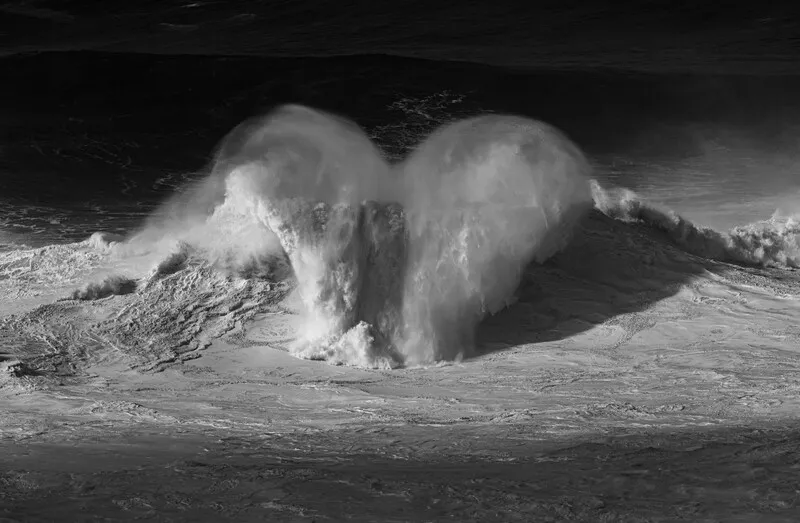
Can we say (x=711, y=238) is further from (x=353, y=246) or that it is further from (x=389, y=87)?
(x=389, y=87)

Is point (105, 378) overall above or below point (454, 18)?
below

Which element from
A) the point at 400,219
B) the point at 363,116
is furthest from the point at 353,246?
the point at 363,116

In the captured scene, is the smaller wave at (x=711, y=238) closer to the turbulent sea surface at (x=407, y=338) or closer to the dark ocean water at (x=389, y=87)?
the turbulent sea surface at (x=407, y=338)

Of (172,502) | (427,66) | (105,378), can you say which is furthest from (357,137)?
(427,66)

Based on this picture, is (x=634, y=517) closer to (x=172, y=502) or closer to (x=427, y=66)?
(x=172, y=502)

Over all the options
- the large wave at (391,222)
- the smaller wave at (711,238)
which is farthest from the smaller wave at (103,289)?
the smaller wave at (711,238)

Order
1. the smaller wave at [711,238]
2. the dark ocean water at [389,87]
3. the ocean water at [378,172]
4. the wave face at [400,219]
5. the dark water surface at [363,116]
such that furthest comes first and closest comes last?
the dark ocean water at [389,87]
the dark water surface at [363,116]
the smaller wave at [711,238]
the ocean water at [378,172]
the wave face at [400,219]

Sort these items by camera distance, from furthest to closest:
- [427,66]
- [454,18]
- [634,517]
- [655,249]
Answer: [454,18] → [427,66] → [655,249] → [634,517]

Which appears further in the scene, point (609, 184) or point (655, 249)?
point (609, 184)
